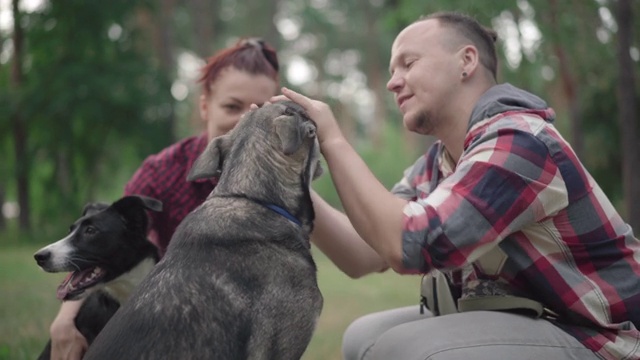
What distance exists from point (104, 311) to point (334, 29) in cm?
3326

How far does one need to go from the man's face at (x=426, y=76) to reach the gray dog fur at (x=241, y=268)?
52cm

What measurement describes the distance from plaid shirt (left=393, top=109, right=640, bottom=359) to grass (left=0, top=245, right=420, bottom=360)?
126 inches

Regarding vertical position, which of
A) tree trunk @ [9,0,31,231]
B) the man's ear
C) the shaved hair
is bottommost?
tree trunk @ [9,0,31,231]

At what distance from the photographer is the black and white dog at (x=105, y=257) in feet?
12.9

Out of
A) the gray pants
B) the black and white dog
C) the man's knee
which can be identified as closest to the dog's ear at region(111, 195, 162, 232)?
the black and white dog

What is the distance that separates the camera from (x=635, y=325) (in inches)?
122

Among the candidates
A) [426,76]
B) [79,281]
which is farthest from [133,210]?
[426,76]

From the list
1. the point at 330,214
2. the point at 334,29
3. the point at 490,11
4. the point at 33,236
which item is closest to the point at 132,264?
the point at 330,214

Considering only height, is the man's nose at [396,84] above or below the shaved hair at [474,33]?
below

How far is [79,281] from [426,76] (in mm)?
2222

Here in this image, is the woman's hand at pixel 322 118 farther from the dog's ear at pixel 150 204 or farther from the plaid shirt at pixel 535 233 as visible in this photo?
the dog's ear at pixel 150 204

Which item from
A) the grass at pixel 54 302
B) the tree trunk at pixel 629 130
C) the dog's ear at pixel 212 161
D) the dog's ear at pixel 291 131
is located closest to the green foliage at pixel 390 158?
the grass at pixel 54 302

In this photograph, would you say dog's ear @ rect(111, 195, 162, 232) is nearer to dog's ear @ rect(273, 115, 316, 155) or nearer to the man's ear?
dog's ear @ rect(273, 115, 316, 155)

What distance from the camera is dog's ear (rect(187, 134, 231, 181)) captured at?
3.21m
